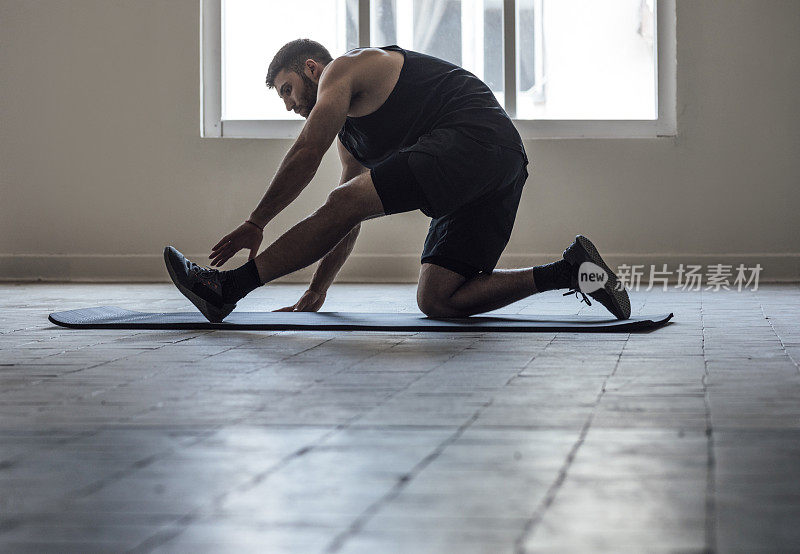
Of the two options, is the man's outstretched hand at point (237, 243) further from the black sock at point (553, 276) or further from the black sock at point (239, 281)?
the black sock at point (553, 276)

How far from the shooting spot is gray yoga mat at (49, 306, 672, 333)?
273 cm

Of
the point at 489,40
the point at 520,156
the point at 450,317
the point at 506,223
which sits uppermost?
the point at 489,40

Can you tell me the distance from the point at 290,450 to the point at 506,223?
6.03ft

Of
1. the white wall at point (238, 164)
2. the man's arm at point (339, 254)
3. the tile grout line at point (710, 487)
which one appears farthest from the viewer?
the white wall at point (238, 164)

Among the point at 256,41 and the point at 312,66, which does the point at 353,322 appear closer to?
the point at 312,66

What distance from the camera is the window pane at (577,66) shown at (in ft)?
18.3

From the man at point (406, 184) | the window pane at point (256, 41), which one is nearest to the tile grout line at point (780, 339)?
the man at point (406, 184)

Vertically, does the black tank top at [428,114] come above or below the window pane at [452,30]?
below

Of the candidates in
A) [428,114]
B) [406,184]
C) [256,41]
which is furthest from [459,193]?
[256,41]

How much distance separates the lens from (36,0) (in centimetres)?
575

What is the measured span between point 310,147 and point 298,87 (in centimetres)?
40

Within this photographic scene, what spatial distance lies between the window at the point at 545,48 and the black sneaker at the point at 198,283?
2.99 metres

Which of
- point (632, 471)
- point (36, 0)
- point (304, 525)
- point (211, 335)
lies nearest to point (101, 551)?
point (304, 525)

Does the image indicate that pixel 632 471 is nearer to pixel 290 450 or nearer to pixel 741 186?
pixel 290 450
